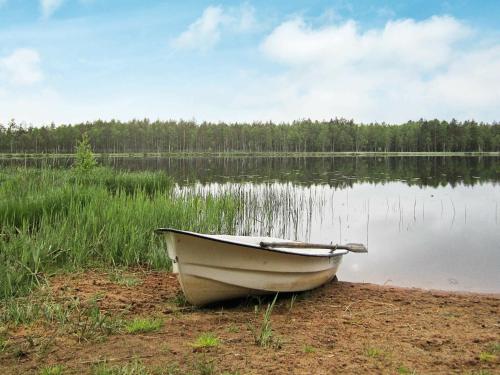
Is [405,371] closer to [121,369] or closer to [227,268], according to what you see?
[121,369]

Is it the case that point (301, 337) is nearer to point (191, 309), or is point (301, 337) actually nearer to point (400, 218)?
point (191, 309)

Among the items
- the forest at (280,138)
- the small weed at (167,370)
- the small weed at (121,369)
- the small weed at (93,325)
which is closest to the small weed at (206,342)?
the small weed at (167,370)

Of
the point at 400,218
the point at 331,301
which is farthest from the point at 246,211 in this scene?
the point at 331,301

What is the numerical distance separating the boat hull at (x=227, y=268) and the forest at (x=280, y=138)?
328 ft

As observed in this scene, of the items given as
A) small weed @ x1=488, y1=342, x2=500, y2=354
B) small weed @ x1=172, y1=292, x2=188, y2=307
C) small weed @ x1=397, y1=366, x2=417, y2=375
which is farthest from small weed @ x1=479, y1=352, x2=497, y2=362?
small weed @ x1=172, y1=292, x2=188, y2=307

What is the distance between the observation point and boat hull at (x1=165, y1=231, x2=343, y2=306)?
530 centimetres

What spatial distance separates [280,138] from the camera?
11350 cm

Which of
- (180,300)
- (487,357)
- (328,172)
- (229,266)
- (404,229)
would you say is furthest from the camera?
(328,172)

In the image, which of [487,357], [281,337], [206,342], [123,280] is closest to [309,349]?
[281,337]

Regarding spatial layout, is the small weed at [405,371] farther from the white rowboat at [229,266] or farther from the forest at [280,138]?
the forest at [280,138]

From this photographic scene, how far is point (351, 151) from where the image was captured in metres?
114

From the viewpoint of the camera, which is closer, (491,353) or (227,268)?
(491,353)

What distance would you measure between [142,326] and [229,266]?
1268mm

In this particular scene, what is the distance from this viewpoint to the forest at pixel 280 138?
101 m
